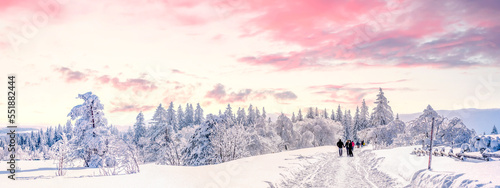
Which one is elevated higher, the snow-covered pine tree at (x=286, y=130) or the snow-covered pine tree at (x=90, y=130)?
the snow-covered pine tree at (x=90, y=130)

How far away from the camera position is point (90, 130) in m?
26.5

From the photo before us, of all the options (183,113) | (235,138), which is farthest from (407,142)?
(183,113)

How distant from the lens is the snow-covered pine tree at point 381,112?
59.0 meters

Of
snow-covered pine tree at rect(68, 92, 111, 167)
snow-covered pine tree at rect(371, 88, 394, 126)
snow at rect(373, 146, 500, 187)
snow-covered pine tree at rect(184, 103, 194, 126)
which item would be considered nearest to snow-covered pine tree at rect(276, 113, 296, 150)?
snow-covered pine tree at rect(371, 88, 394, 126)

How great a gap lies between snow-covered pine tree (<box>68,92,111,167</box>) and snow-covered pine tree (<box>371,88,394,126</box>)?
4939 centimetres

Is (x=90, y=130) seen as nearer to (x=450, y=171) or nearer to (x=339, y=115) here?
(x=450, y=171)

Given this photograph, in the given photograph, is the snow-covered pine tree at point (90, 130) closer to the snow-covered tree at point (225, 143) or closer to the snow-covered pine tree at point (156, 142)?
the snow-covered tree at point (225, 143)

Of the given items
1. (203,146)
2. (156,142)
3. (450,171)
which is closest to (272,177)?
(450,171)

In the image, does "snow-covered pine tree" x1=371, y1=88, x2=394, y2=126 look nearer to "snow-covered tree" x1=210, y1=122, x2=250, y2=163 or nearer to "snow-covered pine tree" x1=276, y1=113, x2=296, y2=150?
"snow-covered pine tree" x1=276, y1=113, x2=296, y2=150

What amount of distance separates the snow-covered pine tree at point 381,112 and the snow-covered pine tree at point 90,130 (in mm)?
49393

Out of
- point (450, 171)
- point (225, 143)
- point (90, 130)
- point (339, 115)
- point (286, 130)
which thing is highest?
point (90, 130)

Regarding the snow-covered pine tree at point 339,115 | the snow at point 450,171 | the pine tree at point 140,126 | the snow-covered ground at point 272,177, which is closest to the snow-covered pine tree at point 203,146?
the snow-covered ground at point 272,177

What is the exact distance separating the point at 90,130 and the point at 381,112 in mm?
51092

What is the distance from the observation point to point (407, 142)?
4847 cm
